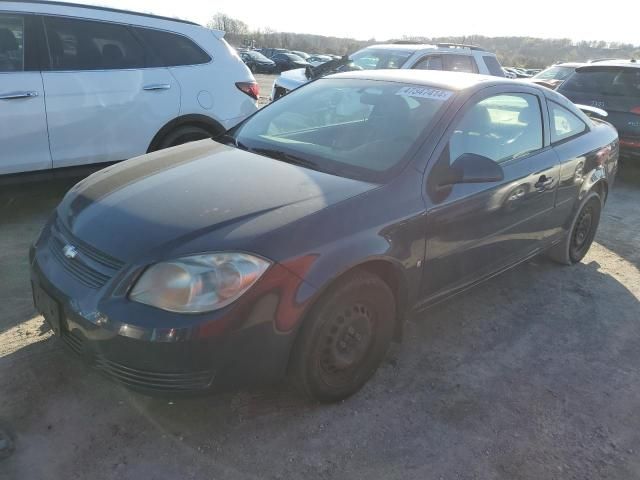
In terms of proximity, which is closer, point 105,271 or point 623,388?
point 105,271

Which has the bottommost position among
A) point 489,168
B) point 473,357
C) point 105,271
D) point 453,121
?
point 473,357

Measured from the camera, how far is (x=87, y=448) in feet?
7.70

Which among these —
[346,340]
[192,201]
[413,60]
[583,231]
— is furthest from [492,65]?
[192,201]

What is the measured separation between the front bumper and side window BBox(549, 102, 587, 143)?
105 inches

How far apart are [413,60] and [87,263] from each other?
7.00 meters

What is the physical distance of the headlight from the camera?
2164mm

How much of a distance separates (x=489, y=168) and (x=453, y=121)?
13.7 inches

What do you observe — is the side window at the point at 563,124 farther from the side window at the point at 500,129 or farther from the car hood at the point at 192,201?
the car hood at the point at 192,201

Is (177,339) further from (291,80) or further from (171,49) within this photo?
(291,80)

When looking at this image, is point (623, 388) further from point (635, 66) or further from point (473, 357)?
point (635, 66)

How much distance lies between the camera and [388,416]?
2688 mm

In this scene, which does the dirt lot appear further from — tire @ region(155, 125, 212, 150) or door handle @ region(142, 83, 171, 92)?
door handle @ region(142, 83, 171, 92)

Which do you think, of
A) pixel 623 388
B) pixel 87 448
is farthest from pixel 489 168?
pixel 87 448

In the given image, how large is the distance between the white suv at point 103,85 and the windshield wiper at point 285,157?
2193mm
